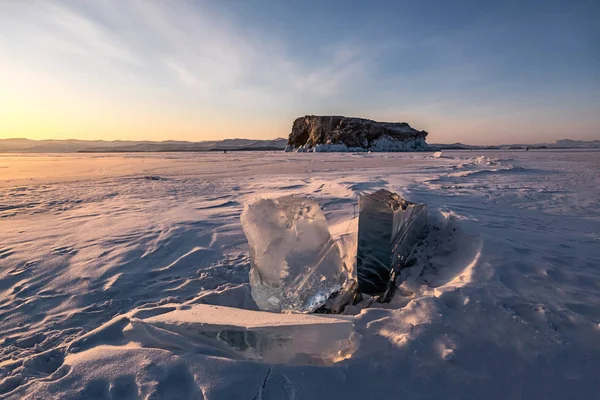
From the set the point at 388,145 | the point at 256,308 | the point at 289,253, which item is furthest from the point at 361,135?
the point at 256,308

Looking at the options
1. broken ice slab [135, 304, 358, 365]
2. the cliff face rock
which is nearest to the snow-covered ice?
broken ice slab [135, 304, 358, 365]

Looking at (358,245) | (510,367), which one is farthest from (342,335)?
→ (358,245)

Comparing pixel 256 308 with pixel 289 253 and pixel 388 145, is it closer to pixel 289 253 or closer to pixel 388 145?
pixel 289 253

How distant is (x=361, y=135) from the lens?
45.4 meters

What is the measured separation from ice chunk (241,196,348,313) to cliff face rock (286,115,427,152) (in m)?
41.0

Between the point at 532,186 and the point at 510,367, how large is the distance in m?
5.81

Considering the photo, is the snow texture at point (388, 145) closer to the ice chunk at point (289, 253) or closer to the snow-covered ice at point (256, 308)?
the snow-covered ice at point (256, 308)

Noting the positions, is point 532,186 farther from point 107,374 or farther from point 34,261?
point 34,261

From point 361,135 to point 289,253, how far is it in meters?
45.4

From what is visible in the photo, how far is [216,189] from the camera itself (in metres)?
6.15

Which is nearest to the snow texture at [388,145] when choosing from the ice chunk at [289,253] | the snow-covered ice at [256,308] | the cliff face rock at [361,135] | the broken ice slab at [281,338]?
the cliff face rock at [361,135]

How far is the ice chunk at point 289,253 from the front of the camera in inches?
74.0

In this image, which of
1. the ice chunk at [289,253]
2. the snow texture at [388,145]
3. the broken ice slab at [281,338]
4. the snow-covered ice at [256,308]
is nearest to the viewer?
the snow-covered ice at [256,308]

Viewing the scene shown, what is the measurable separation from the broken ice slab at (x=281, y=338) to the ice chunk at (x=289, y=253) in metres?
0.52
